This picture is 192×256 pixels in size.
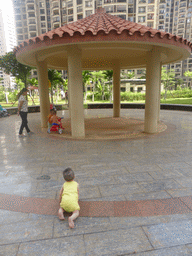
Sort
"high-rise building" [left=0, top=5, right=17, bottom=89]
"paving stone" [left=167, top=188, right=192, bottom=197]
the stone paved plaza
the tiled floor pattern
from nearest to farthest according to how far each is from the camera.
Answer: the stone paved plaza
the tiled floor pattern
"paving stone" [left=167, top=188, right=192, bottom=197]
"high-rise building" [left=0, top=5, right=17, bottom=89]

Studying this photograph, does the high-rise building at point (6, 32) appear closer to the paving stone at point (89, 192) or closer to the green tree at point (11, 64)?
the green tree at point (11, 64)

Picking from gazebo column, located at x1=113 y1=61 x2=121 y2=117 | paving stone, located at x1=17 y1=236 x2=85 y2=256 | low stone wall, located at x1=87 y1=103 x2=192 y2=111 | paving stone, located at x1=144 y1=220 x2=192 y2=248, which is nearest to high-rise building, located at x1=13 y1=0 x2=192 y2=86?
low stone wall, located at x1=87 y1=103 x2=192 y2=111

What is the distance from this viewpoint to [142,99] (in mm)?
36531

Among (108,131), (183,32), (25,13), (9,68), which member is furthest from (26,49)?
(183,32)

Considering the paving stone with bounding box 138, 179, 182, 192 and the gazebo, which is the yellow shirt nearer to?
the paving stone with bounding box 138, 179, 182, 192

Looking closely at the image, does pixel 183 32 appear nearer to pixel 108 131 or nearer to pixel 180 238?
pixel 108 131

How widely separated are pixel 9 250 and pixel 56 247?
0.61 metres

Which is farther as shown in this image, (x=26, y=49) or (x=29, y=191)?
(x=26, y=49)

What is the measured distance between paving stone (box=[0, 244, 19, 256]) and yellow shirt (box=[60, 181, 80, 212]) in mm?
855

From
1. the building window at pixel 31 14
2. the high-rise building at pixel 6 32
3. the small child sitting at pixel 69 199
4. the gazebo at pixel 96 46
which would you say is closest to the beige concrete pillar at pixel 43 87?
the gazebo at pixel 96 46

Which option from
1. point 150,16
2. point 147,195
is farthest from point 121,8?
point 147,195

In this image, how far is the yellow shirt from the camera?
3148 millimetres

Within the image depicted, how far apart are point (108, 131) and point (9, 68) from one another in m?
12.6

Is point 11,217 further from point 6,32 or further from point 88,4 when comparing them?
point 6,32
